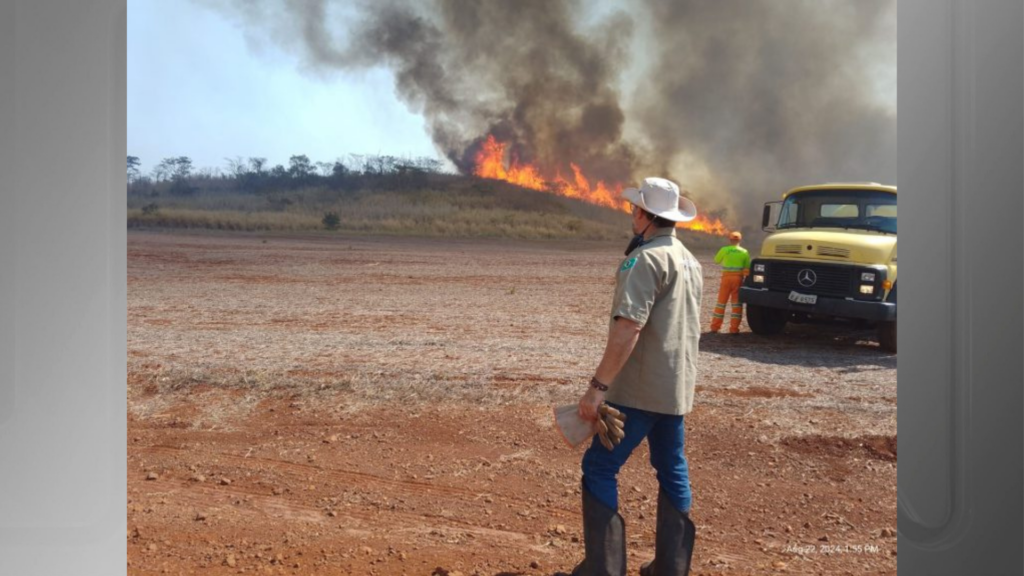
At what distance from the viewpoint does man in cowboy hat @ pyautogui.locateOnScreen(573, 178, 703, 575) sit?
302 centimetres

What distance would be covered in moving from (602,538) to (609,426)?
49cm

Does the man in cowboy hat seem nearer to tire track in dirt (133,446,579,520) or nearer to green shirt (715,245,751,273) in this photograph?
tire track in dirt (133,446,579,520)

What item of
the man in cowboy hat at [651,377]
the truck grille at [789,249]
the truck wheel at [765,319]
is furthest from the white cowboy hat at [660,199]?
the truck wheel at [765,319]

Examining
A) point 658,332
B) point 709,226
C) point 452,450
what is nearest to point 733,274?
point 452,450

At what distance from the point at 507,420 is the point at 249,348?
432cm

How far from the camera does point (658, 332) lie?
310cm

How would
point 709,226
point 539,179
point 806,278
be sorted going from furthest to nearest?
point 539,179 < point 709,226 < point 806,278

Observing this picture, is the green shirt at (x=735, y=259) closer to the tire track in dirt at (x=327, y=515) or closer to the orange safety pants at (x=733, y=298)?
the orange safety pants at (x=733, y=298)

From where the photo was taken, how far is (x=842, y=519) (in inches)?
173

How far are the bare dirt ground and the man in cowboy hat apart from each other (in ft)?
1.83

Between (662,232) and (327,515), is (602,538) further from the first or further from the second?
(327,515)

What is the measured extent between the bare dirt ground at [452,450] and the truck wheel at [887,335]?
0.19 metres

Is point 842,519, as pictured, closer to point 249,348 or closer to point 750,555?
point 750,555
